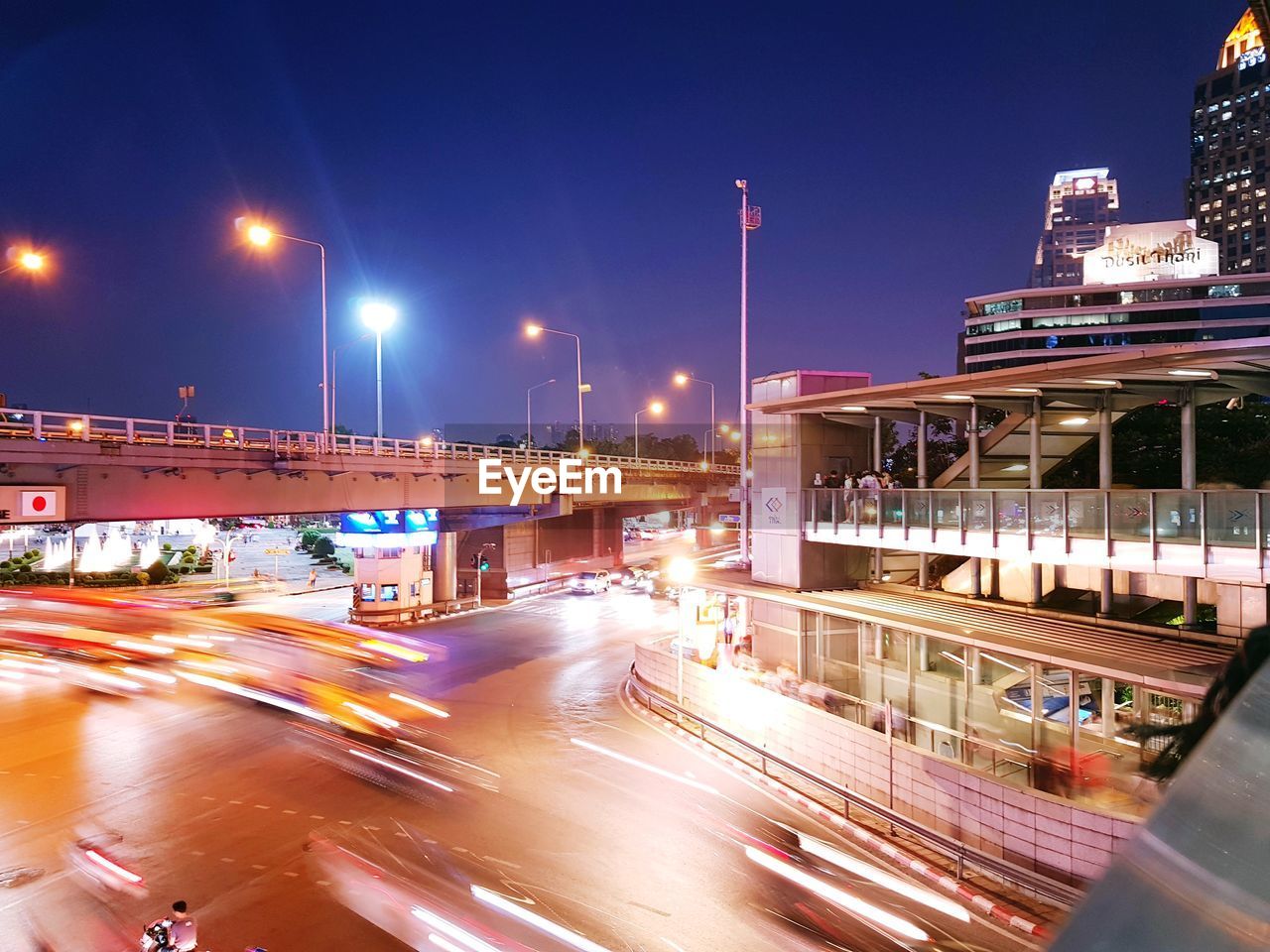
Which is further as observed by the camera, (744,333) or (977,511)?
(744,333)

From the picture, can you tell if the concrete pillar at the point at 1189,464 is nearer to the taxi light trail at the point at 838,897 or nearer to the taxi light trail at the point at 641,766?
the taxi light trail at the point at 838,897

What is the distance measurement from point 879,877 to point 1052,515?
27.8 feet

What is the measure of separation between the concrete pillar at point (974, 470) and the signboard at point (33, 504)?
23.3 metres

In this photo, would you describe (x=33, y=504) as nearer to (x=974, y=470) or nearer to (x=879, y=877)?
(x=879, y=877)

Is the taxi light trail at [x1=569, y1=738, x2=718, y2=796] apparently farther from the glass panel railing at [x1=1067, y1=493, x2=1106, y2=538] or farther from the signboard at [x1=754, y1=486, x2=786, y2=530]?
the glass panel railing at [x1=1067, y1=493, x2=1106, y2=538]

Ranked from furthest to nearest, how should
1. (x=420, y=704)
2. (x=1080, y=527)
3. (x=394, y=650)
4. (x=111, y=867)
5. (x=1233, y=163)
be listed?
(x=1233, y=163) → (x=394, y=650) → (x=420, y=704) → (x=1080, y=527) → (x=111, y=867)

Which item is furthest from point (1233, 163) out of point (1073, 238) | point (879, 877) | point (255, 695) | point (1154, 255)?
point (255, 695)

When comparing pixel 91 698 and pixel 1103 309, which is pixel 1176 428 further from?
pixel 1103 309

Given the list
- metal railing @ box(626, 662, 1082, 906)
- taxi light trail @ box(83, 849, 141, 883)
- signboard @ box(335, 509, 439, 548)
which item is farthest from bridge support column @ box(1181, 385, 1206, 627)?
signboard @ box(335, 509, 439, 548)

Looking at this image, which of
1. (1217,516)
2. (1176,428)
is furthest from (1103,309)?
(1217,516)

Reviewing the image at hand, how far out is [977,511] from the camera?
17906 mm

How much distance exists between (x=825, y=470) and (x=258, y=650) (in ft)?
65.8

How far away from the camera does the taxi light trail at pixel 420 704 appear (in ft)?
69.9

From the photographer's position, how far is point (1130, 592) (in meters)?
18.6
